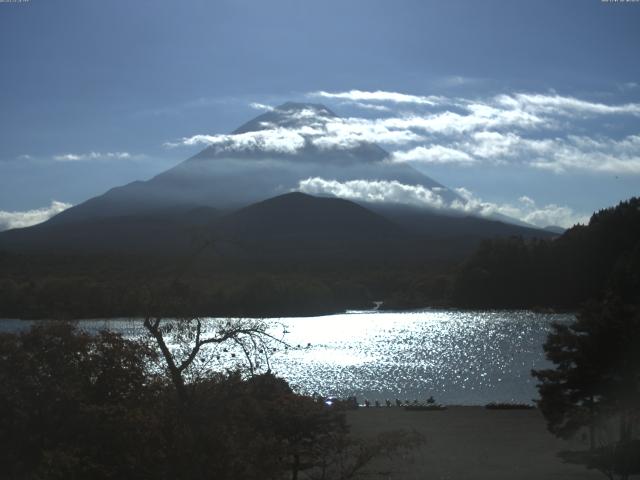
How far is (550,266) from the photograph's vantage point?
91250mm

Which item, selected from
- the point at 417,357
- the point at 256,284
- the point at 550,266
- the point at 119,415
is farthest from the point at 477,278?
the point at 119,415

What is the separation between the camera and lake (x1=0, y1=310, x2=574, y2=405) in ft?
118

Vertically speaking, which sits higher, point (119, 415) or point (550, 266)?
point (550, 266)

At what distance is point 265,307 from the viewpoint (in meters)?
74.7

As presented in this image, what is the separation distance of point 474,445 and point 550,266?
2879 inches

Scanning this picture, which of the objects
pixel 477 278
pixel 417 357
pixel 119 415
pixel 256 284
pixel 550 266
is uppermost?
pixel 550 266

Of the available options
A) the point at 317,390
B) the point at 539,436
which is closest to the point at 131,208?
the point at 317,390

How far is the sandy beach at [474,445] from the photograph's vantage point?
58.0 feet

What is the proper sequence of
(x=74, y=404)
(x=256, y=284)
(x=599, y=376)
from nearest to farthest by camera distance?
(x=74, y=404) < (x=599, y=376) < (x=256, y=284)

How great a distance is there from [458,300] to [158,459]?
8608 centimetres

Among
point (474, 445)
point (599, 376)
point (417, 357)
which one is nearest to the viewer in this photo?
point (599, 376)

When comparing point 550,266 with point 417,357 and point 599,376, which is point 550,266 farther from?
point 599,376

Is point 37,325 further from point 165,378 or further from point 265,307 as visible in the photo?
point 265,307

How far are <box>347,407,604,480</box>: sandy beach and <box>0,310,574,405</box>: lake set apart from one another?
5766 millimetres
